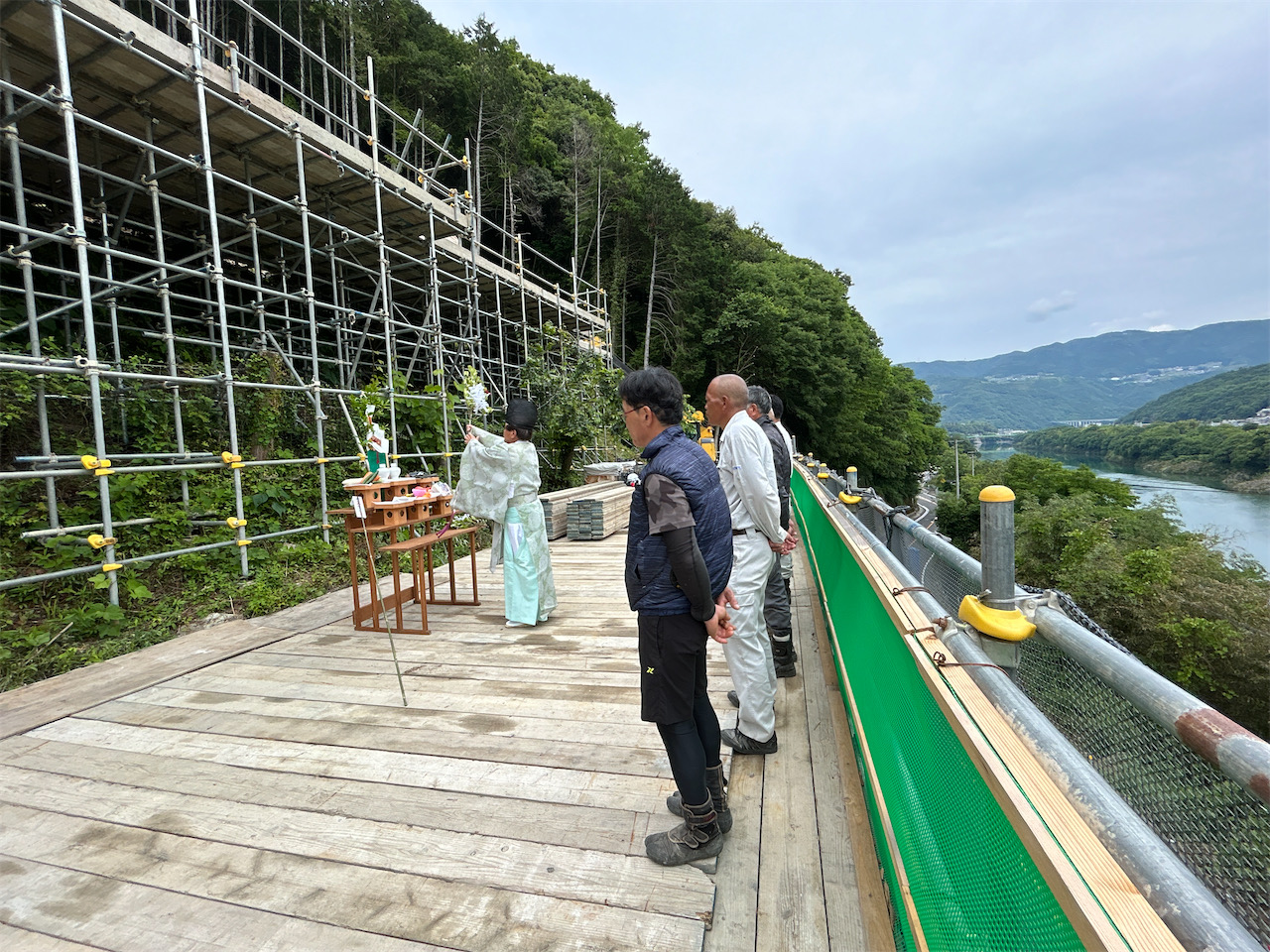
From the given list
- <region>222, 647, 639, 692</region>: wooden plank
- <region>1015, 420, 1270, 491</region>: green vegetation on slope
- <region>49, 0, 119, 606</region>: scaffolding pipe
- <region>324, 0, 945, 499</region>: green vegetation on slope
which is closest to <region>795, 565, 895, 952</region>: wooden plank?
→ <region>222, 647, 639, 692</region>: wooden plank

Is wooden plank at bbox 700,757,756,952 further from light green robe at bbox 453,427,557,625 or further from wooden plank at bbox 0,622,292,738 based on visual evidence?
wooden plank at bbox 0,622,292,738

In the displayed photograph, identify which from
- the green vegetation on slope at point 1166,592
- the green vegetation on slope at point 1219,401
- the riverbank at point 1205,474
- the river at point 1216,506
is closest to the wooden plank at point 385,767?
the green vegetation on slope at point 1166,592

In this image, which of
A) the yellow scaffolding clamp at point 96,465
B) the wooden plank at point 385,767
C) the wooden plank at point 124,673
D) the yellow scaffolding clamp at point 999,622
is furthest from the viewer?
the yellow scaffolding clamp at point 96,465

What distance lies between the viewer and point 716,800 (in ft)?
7.21

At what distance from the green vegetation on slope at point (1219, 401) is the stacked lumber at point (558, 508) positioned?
405ft

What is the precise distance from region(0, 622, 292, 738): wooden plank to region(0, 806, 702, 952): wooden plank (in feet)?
4.33

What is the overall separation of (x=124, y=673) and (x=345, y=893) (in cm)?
318

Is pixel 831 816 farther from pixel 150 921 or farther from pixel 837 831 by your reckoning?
pixel 150 921

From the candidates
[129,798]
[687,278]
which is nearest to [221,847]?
[129,798]

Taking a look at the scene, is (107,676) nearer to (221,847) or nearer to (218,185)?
(221,847)

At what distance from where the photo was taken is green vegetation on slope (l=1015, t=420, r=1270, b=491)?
68250mm

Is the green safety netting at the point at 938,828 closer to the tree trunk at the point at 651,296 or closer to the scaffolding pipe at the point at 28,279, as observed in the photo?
the scaffolding pipe at the point at 28,279

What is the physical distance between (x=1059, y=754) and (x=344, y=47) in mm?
26075

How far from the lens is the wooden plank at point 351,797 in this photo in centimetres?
221
